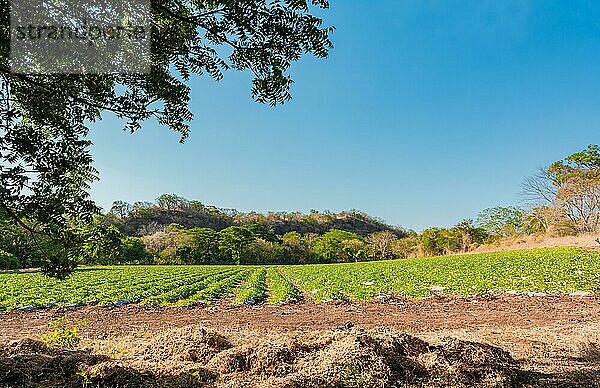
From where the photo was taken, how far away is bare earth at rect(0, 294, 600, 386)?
21.5 ft

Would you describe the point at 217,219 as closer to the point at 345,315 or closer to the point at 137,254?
the point at 137,254

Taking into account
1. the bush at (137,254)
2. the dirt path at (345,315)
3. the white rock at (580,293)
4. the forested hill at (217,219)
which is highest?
the forested hill at (217,219)

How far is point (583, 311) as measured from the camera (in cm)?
1082

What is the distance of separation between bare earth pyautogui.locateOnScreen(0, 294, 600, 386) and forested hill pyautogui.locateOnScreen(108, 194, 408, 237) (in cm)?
8884

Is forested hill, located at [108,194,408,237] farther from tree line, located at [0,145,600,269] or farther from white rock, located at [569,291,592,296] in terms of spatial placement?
white rock, located at [569,291,592,296]

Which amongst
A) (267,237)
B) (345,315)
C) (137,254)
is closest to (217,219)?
(267,237)

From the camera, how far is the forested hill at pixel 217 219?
105750 mm

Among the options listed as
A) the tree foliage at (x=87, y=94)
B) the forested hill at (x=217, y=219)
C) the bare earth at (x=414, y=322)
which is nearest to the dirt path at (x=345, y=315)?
the bare earth at (x=414, y=322)

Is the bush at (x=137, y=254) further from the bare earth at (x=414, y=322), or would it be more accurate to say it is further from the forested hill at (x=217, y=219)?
the bare earth at (x=414, y=322)

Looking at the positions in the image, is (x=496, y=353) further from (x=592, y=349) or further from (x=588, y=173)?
(x=588, y=173)

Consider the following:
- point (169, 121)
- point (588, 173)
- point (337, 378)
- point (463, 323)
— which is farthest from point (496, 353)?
point (588, 173)

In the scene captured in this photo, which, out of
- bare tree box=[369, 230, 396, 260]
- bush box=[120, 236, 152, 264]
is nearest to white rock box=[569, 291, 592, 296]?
bush box=[120, 236, 152, 264]

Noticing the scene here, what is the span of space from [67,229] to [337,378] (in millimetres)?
3495

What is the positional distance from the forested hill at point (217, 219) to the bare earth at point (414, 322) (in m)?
88.8
